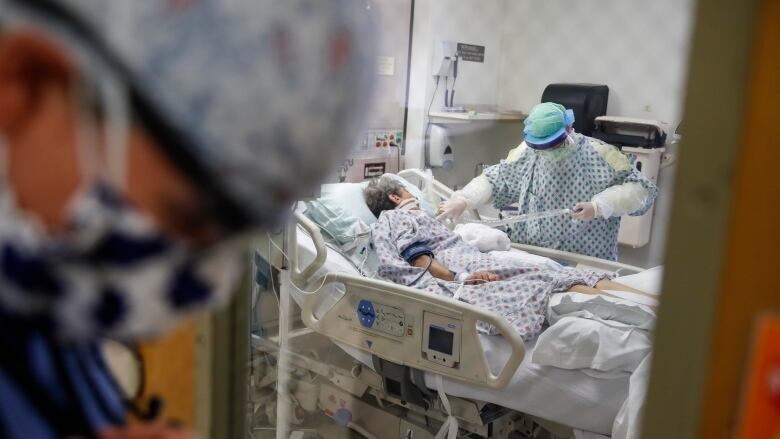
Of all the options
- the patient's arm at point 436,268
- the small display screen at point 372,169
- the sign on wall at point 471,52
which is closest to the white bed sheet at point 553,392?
the patient's arm at point 436,268

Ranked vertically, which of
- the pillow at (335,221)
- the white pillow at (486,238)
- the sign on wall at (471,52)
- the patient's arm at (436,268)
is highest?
the sign on wall at (471,52)

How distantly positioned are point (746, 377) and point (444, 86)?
3538 millimetres

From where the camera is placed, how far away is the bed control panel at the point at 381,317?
2152mm

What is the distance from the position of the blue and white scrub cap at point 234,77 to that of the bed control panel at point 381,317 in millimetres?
1739

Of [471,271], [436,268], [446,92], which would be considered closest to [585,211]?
[471,271]

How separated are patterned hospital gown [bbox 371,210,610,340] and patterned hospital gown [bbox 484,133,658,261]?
0.39 meters

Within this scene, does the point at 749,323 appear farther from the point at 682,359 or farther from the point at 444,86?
the point at 444,86

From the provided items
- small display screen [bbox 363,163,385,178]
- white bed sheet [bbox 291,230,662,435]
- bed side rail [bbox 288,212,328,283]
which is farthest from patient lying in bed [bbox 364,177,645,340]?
small display screen [bbox 363,163,385,178]

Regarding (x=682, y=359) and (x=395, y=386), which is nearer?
→ (x=682, y=359)

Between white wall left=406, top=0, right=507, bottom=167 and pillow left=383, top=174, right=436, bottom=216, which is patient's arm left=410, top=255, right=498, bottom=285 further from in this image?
white wall left=406, top=0, right=507, bottom=167

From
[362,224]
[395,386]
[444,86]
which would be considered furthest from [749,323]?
[444,86]

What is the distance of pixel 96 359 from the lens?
21.7 inches

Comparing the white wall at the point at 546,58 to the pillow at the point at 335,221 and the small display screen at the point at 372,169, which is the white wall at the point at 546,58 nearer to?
the small display screen at the point at 372,169

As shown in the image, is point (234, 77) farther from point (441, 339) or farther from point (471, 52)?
point (471, 52)
